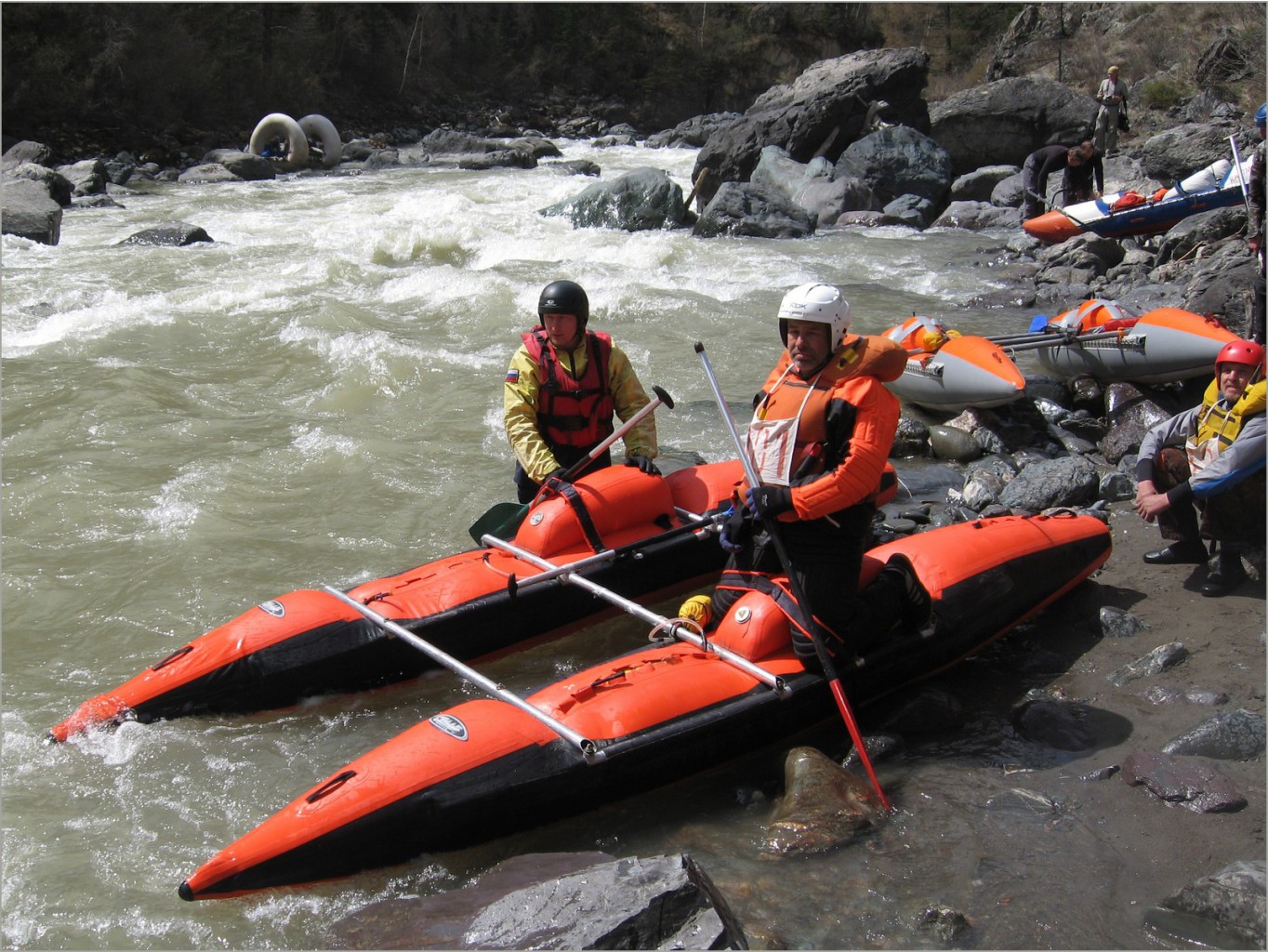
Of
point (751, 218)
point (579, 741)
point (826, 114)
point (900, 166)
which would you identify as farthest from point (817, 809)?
point (826, 114)

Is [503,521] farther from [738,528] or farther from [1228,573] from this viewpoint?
[1228,573]

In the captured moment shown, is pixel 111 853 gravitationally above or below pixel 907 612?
below

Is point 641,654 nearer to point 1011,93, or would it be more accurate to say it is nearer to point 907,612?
point 907,612

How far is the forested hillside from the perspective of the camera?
2317 centimetres

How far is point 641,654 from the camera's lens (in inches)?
160

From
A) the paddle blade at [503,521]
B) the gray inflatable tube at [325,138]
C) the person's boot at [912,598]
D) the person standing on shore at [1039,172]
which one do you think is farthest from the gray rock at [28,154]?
the person's boot at [912,598]

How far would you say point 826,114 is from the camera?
59.5 ft

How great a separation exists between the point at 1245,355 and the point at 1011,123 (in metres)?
14.7

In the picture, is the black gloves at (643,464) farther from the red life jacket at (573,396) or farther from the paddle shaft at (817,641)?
the paddle shaft at (817,641)

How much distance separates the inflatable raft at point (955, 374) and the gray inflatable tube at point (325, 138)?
18.1m

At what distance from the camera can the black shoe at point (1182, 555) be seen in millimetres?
5055

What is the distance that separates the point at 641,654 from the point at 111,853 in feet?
6.06

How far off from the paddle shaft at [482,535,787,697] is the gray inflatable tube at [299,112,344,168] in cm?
1978

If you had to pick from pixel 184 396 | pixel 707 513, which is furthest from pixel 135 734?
pixel 184 396
